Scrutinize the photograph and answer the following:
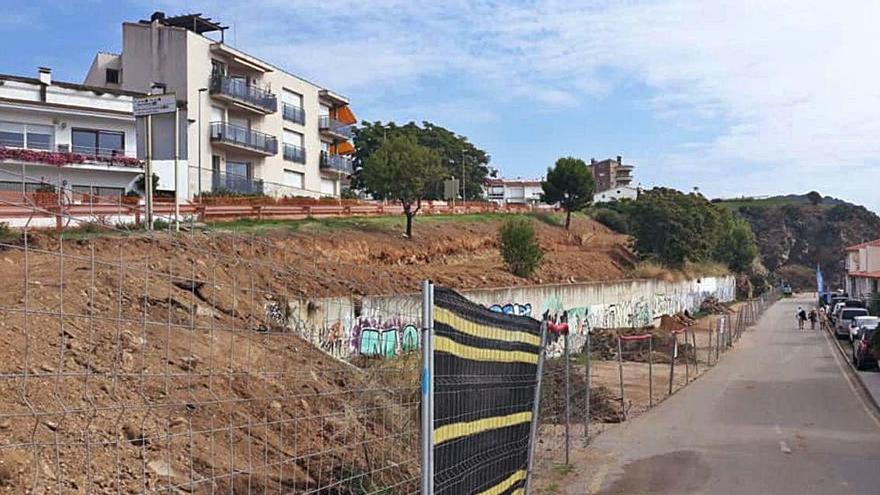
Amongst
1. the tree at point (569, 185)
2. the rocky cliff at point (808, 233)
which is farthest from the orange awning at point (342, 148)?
the rocky cliff at point (808, 233)

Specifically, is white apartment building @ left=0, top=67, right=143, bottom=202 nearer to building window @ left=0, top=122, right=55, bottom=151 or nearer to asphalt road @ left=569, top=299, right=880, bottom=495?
building window @ left=0, top=122, right=55, bottom=151

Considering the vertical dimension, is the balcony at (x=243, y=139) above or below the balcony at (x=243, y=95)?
below

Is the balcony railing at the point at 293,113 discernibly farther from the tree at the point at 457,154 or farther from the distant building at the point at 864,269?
the distant building at the point at 864,269

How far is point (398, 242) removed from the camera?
39.7m

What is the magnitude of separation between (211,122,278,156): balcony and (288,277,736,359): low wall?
19845 millimetres

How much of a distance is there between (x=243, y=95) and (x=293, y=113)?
21.4ft

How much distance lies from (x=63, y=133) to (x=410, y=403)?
36739mm

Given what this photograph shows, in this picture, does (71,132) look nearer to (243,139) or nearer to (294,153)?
(243,139)

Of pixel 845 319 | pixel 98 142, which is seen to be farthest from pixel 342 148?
pixel 845 319

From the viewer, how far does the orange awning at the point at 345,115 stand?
2498 inches

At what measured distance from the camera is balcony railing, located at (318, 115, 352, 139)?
5878 cm

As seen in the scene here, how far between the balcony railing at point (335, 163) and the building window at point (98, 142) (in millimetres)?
17269

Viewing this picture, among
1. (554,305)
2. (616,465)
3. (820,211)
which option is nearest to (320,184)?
(554,305)

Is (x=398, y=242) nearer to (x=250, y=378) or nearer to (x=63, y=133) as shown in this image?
(x=63, y=133)
